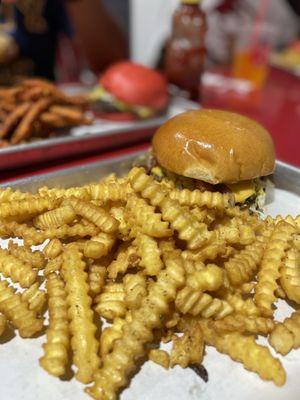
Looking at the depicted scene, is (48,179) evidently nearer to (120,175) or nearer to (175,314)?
(120,175)

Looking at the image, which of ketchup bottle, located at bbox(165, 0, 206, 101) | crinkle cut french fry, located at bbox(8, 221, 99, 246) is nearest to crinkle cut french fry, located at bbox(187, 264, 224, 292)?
crinkle cut french fry, located at bbox(8, 221, 99, 246)

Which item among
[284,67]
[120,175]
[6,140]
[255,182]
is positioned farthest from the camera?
[284,67]

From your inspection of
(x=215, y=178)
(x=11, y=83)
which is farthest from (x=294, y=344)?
(x=11, y=83)

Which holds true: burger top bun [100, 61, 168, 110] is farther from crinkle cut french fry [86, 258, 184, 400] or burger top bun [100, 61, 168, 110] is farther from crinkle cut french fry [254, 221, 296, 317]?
crinkle cut french fry [86, 258, 184, 400]

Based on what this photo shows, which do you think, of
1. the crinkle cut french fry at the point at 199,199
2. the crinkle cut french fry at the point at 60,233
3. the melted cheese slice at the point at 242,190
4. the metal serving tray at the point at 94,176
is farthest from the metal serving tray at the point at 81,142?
the crinkle cut french fry at the point at 199,199

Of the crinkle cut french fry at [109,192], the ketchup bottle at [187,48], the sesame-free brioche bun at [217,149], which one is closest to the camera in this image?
the crinkle cut french fry at [109,192]

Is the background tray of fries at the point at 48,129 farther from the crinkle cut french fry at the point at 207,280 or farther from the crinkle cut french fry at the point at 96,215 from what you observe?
the crinkle cut french fry at the point at 207,280
